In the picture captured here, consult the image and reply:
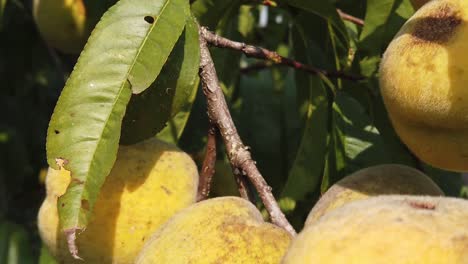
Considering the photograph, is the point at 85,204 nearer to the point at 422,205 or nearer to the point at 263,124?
the point at 422,205

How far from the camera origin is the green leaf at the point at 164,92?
139 centimetres

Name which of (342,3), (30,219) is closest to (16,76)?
(30,219)

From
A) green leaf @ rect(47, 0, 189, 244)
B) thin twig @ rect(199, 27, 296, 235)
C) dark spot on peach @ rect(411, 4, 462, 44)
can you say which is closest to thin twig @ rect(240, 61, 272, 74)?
thin twig @ rect(199, 27, 296, 235)

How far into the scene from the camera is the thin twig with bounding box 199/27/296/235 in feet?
4.05

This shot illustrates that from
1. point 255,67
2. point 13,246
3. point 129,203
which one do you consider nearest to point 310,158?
point 129,203

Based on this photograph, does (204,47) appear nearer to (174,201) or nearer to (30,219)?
(174,201)

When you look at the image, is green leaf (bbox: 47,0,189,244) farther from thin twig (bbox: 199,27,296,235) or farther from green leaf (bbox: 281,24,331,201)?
green leaf (bbox: 281,24,331,201)

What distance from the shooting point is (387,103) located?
125 cm

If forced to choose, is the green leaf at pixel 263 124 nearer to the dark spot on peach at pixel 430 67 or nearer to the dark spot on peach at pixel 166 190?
the dark spot on peach at pixel 166 190

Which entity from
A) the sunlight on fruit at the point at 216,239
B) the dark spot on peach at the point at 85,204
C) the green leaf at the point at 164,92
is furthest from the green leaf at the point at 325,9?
the dark spot on peach at the point at 85,204

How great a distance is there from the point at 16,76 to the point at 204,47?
1.64 meters

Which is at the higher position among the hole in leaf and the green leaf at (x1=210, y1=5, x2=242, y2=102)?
the hole in leaf

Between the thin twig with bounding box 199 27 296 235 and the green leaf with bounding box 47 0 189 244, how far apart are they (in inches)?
4.2

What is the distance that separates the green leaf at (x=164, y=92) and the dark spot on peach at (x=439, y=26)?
0.37m
